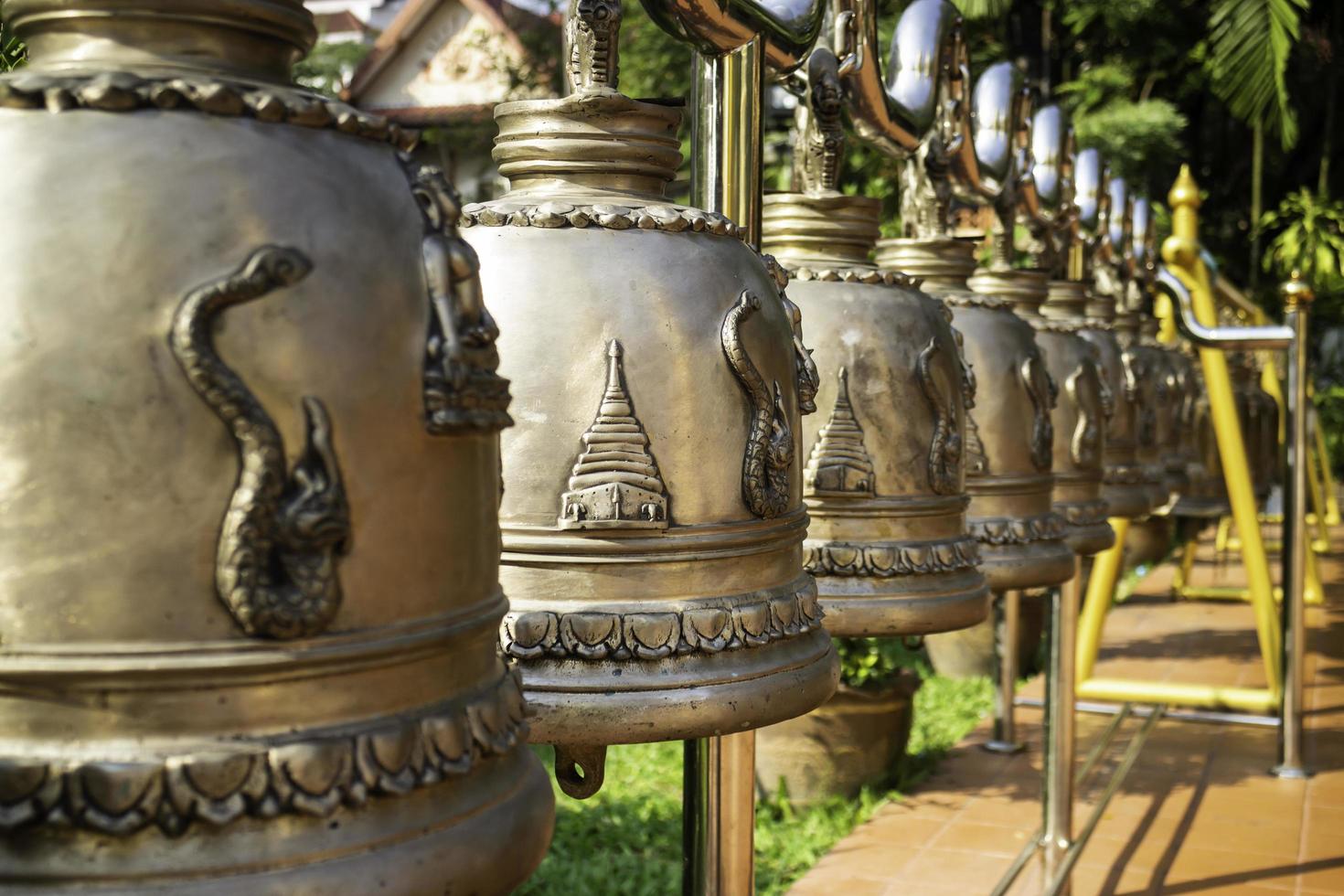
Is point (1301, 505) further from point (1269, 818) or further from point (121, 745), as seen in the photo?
point (121, 745)

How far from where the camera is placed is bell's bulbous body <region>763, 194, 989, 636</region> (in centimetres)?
182

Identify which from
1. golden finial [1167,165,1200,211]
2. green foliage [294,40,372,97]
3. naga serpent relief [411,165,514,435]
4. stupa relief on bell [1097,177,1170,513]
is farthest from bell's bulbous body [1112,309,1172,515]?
green foliage [294,40,372,97]

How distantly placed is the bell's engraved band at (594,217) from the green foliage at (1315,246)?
9.14 metres

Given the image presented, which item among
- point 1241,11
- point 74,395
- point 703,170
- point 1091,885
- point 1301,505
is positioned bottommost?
point 1091,885

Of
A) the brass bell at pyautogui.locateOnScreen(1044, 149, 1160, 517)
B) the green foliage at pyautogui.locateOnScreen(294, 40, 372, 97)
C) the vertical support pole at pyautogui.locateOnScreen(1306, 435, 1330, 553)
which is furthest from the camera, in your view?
the green foliage at pyautogui.locateOnScreen(294, 40, 372, 97)

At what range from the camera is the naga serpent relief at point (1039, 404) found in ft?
7.89

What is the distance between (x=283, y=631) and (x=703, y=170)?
3.18 feet

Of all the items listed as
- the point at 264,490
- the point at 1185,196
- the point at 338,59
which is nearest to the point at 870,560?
the point at 264,490

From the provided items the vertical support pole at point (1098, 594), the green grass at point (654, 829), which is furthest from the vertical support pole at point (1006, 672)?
the vertical support pole at point (1098, 594)

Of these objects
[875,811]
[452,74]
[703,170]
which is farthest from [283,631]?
[452,74]

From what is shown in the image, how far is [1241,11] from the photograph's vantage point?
9.32 meters

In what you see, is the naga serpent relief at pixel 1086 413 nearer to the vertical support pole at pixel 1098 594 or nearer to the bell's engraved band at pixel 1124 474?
the bell's engraved band at pixel 1124 474

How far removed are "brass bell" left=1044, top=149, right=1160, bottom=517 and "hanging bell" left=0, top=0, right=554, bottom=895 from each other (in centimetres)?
258

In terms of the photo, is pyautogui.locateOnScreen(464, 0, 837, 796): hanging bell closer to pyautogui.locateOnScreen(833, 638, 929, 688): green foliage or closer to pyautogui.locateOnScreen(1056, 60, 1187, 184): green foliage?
pyautogui.locateOnScreen(833, 638, 929, 688): green foliage
